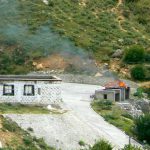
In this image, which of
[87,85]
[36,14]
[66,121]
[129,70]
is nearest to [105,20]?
[36,14]

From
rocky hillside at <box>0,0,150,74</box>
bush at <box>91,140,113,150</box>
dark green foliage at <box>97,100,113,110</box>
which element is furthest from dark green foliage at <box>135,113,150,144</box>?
rocky hillside at <box>0,0,150,74</box>

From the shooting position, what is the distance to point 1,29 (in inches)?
3415

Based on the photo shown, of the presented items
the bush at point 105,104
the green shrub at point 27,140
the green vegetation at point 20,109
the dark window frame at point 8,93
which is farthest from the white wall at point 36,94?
the green shrub at point 27,140

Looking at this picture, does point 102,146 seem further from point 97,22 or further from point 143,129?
point 97,22

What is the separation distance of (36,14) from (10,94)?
3604cm

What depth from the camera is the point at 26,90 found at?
57125 mm

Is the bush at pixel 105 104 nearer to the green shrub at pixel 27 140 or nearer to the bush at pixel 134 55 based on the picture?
the green shrub at pixel 27 140

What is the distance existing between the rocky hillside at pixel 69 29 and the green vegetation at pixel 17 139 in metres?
28.3

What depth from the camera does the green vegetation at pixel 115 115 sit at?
187ft

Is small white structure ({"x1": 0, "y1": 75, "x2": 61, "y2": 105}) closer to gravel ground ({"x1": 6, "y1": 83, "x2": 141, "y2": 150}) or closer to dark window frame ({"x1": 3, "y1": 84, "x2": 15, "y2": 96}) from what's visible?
dark window frame ({"x1": 3, "y1": 84, "x2": 15, "y2": 96})

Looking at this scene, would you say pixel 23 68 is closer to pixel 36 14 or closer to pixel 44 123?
pixel 36 14

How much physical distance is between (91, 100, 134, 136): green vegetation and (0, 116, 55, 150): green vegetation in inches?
376

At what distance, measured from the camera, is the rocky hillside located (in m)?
82.0

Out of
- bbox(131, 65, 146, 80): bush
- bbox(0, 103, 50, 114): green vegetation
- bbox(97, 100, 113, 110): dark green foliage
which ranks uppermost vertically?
bbox(131, 65, 146, 80): bush
